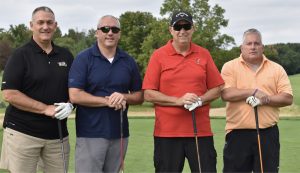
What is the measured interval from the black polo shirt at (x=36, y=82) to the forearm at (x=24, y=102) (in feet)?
0.22

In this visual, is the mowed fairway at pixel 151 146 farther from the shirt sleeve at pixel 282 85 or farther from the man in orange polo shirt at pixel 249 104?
the shirt sleeve at pixel 282 85

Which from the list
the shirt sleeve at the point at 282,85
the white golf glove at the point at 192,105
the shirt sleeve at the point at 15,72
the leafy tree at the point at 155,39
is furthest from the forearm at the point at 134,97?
the leafy tree at the point at 155,39

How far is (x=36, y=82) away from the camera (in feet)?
16.9

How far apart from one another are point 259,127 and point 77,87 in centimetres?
209

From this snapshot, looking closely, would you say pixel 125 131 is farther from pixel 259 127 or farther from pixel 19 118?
pixel 259 127

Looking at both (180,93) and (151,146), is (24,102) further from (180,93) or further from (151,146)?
(151,146)

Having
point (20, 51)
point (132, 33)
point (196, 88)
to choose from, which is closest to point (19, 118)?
point (20, 51)

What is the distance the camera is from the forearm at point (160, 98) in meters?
5.17

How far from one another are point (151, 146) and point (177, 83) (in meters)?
5.53

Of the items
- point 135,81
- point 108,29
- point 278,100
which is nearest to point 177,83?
point 135,81

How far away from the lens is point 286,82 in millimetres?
5684

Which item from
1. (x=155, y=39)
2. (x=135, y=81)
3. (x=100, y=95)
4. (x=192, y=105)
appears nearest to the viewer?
(x=192, y=105)

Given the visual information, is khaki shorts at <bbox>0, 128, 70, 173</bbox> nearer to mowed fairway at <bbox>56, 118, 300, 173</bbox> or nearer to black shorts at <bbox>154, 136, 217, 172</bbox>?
black shorts at <bbox>154, 136, 217, 172</bbox>

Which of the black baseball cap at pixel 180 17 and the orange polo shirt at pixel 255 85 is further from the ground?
the black baseball cap at pixel 180 17
